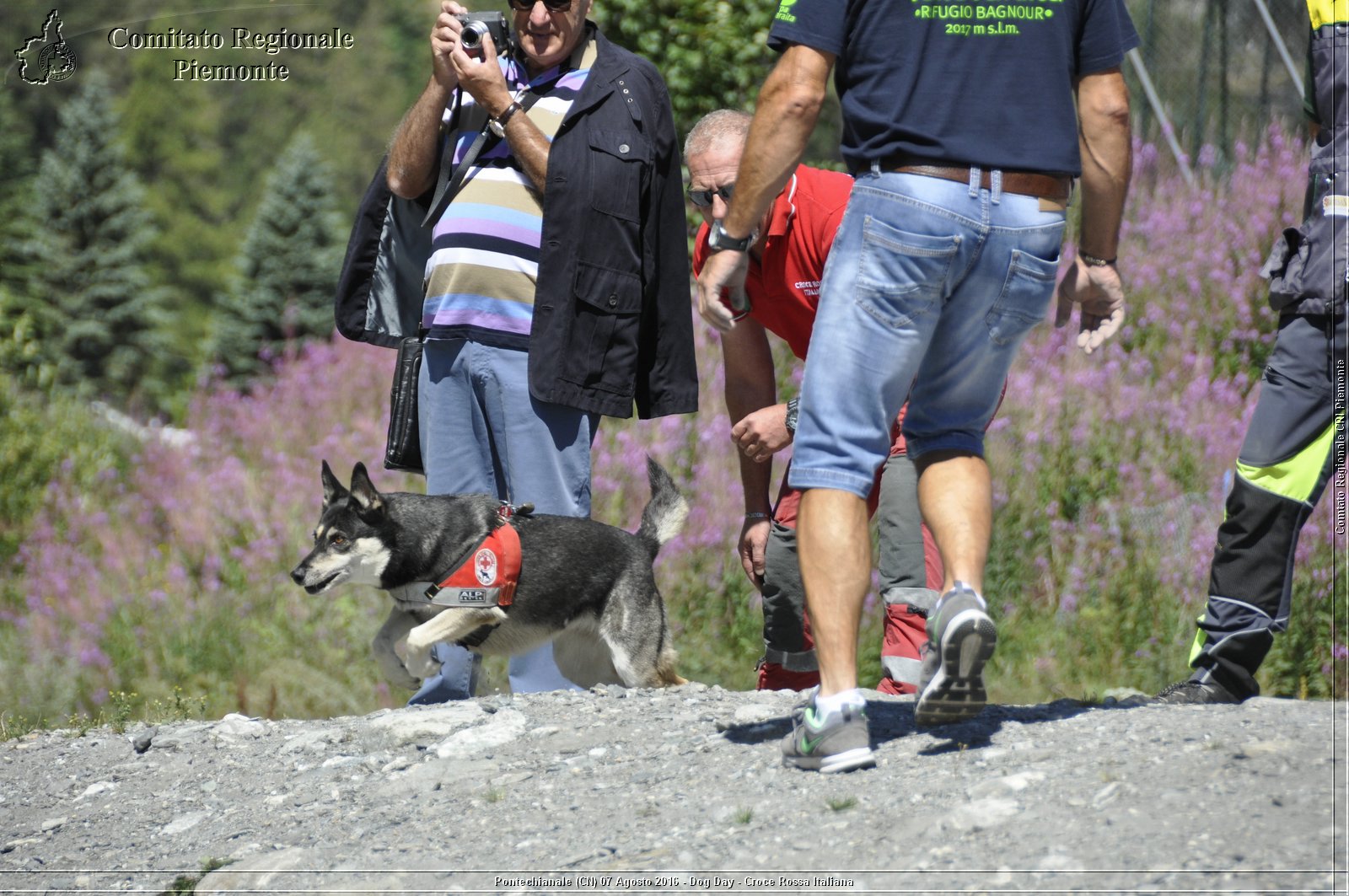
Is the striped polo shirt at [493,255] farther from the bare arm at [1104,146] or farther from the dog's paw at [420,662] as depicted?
the bare arm at [1104,146]

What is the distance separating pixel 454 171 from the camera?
4.61m

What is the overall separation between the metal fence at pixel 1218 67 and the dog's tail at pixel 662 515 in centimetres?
778

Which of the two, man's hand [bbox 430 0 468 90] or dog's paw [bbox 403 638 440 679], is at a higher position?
man's hand [bbox 430 0 468 90]

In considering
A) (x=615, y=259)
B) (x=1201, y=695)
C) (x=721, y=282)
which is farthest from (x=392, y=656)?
(x=1201, y=695)

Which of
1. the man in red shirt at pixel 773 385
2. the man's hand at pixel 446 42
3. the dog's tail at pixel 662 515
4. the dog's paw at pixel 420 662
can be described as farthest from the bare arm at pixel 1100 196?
the dog's paw at pixel 420 662

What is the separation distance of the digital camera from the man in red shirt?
31.3 inches

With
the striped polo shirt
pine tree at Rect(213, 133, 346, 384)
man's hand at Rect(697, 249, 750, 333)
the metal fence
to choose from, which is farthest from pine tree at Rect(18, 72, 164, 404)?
man's hand at Rect(697, 249, 750, 333)

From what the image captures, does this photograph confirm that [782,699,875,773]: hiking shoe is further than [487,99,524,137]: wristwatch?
No

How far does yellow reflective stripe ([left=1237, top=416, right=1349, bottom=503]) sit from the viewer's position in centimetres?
382

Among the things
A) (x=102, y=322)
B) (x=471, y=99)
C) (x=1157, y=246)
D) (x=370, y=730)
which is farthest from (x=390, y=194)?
(x=102, y=322)

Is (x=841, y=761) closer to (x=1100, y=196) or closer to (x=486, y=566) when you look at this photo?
(x=1100, y=196)

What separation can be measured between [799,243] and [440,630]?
1.90 metres

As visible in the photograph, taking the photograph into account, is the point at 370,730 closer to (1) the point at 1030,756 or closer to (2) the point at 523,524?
(2) the point at 523,524

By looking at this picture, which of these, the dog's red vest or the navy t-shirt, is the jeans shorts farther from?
the dog's red vest
